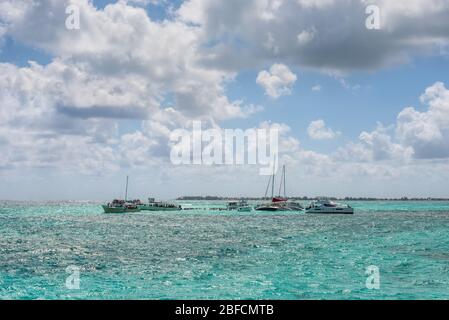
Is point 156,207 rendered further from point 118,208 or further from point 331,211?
point 331,211

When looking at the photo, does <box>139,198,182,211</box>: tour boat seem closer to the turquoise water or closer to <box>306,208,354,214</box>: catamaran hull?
<box>306,208,354,214</box>: catamaran hull

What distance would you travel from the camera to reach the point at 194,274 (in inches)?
1355

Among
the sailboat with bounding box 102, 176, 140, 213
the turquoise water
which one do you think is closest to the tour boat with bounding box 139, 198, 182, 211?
the sailboat with bounding box 102, 176, 140, 213

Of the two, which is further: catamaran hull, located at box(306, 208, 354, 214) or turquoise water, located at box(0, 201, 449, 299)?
catamaran hull, located at box(306, 208, 354, 214)

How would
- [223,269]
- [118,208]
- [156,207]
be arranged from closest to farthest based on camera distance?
1. [223,269]
2. [118,208]
3. [156,207]

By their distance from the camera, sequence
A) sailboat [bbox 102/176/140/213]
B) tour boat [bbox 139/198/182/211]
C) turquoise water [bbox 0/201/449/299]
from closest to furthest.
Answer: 1. turquoise water [bbox 0/201/449/299]
2. sailboat [bbox 102/176/140/213]
3. tour boat [bbox 139/198/182/211]

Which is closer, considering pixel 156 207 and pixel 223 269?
pixel 223 269

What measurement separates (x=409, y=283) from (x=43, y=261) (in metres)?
30.1

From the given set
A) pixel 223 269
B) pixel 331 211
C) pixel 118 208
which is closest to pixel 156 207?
pixel 118 208

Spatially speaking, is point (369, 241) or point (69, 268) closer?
point (69, 268)

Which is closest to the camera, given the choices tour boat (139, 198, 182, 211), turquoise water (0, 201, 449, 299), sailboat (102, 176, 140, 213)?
turquoise water (0, 201, 449, 299)
